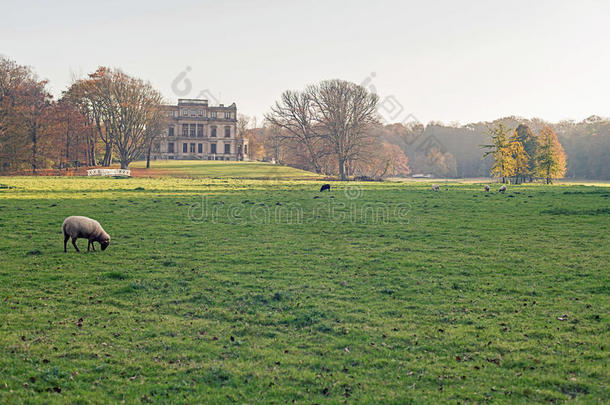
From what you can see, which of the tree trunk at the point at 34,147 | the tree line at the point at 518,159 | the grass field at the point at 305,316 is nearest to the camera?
the grass field at the point at 305,316

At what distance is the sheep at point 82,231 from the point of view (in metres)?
16.2

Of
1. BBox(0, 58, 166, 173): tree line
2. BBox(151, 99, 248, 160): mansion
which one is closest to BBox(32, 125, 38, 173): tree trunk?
BBox(0, 58, 166, 173): tree line

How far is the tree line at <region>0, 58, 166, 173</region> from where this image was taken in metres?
64.3

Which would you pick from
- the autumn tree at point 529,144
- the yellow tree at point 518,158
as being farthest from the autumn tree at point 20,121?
the autumn tree at point 529,144

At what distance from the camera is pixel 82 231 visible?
16.3 m

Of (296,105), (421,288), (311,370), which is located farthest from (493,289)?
(296,105)

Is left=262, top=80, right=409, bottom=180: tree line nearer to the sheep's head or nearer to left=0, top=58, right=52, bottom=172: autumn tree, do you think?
left=0, top=58, right=52, bottom=172: autumn tree

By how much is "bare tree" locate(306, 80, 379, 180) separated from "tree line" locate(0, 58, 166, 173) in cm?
3175

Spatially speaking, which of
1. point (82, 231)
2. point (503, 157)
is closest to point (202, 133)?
point (503, 157)

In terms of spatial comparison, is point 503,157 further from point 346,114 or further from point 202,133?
point 202,133

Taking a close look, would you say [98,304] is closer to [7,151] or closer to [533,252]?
[533,252]

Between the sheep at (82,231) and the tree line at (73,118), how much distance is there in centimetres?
5728

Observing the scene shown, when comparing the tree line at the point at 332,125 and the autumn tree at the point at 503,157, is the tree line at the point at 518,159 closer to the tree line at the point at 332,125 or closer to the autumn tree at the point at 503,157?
the autumn tree at the point at 503,157

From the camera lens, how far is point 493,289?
491 inches
